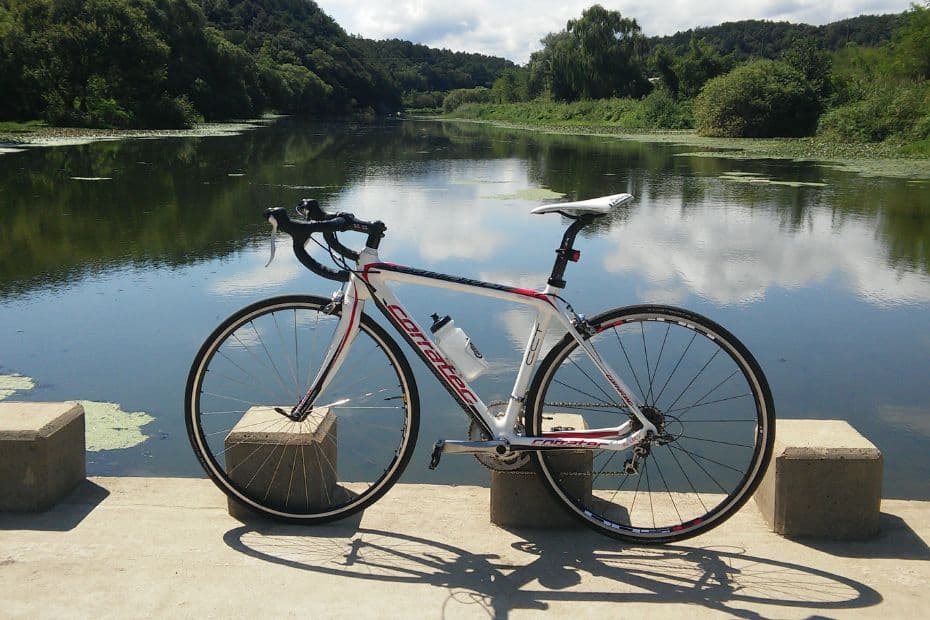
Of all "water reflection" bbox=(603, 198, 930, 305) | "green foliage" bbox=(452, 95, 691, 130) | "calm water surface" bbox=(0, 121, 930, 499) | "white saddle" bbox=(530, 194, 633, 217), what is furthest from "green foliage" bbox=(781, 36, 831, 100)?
"white saddle" bbox=(530, 194, 633, 217)

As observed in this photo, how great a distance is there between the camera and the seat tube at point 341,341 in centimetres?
289

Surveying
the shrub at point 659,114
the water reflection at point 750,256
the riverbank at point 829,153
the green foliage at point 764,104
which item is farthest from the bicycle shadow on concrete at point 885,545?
the shrub at point 659,114

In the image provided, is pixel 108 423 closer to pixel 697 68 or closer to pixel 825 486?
pixel 825 486

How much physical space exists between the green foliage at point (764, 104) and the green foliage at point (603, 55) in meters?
29.6

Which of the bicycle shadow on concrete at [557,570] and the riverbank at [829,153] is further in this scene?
the riverbank at [829,153]

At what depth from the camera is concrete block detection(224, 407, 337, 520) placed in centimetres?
300

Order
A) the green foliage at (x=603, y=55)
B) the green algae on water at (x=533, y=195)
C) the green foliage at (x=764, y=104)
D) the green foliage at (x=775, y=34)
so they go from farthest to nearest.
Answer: the green foliage at (x=775, y=34) → the green foliage at (x=603, y=55) → the green foliage at (x=764, y=104) → the green algae on water at (x=533, y=195)

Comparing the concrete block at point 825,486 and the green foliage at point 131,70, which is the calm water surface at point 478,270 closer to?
the concrete block at point 825,486

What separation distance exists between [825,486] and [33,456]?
253 centimetres

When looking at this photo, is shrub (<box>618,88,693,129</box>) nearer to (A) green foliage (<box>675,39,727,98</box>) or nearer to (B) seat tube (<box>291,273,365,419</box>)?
(A) green foliage (<box>675,39,727,98</box>)

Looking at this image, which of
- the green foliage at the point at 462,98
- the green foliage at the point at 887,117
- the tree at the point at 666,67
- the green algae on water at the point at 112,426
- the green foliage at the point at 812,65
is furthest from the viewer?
the green foliage at the point at 462,98

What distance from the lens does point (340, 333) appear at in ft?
9.57

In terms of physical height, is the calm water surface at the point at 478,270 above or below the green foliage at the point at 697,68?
below

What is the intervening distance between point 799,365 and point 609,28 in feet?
220
